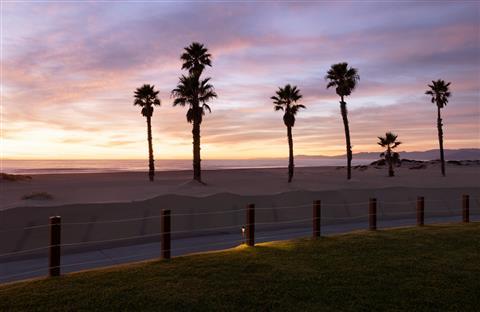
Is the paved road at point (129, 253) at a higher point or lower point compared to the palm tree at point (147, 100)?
lower

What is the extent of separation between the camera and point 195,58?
1550 inches

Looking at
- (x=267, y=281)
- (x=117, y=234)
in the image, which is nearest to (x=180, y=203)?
(x=117, y=234)

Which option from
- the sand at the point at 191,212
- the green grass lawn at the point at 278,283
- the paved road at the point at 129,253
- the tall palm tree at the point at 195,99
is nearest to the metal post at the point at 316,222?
the green grass lawn at the point at 278,283

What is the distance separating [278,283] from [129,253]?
8.61 meters

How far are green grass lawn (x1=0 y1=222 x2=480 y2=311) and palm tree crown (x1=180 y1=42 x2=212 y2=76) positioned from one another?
104ft

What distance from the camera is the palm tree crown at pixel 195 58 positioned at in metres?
39.2

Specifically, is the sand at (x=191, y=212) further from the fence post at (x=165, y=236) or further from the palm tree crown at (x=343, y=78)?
the palm tree crown at (x=343, y=78)

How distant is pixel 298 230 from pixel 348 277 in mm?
10815

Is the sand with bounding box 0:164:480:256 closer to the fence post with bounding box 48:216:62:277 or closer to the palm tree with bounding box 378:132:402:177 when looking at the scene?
the fence post with bounding box 48:216:62:277

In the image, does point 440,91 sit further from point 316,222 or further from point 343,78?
point 316,222

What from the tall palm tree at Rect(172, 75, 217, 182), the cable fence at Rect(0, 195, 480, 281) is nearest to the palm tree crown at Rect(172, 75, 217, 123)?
the tall palm tree at Rect(172, 75, 217, 182)

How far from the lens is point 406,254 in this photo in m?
9.34

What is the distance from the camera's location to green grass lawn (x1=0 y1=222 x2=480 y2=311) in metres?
6.25

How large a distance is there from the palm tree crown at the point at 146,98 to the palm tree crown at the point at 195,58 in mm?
8671
